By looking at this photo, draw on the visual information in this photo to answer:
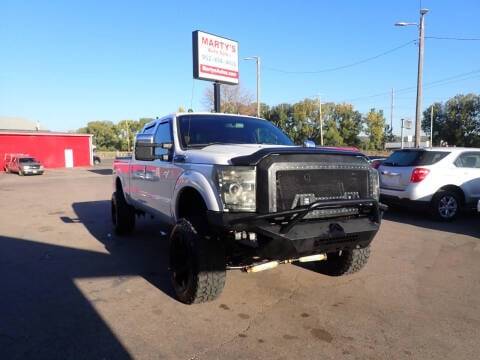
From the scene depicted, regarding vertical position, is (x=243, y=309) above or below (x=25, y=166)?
above

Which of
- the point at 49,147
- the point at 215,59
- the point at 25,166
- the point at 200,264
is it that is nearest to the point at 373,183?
the point at 200,264

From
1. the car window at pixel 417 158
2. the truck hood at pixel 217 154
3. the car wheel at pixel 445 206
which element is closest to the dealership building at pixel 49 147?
the car window at pixel 417 158

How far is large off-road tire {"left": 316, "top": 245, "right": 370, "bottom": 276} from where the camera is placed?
5066mm

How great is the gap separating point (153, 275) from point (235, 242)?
1.93 m

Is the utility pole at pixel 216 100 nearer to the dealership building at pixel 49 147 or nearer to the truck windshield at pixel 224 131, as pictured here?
the truck windshield at pixel 224 131

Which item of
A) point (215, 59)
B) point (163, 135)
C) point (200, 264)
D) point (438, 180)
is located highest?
point (215, 59)

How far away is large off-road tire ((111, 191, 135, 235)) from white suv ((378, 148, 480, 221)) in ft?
18.5

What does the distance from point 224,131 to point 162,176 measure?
97 cm

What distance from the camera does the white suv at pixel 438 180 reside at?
354 inches

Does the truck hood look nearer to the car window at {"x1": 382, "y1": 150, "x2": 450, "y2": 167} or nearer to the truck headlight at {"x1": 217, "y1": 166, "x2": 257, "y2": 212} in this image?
the truck headlight at {"x1": 217, "y1": 166, "x2": 257, "y2": 212}

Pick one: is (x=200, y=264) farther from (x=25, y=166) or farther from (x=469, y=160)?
(x=25, y=166)

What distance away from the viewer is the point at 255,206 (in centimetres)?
377

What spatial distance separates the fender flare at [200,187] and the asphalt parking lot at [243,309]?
1105 millimetres

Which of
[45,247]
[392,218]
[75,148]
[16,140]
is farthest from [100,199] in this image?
[75,148]
